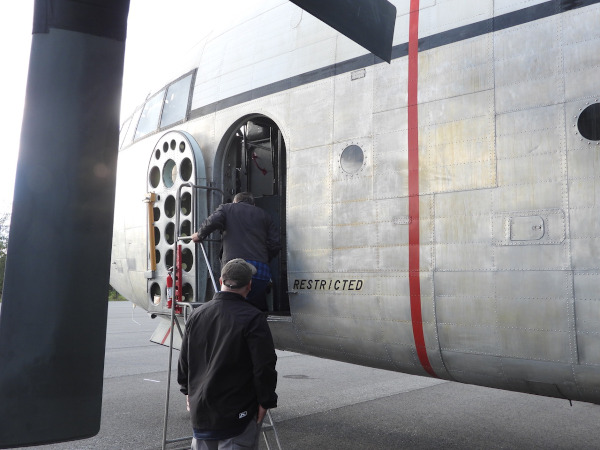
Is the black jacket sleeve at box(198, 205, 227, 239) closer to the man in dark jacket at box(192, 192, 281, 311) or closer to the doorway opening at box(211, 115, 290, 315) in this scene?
the man in dark jacket at box(192, 192, 281, 311)

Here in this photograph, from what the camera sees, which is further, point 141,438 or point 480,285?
point 141,438

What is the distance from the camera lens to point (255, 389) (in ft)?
11.1

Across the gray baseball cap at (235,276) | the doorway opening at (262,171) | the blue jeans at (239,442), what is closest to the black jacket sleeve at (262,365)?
the blue jeans at (239,442)

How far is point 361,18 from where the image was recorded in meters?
3.54

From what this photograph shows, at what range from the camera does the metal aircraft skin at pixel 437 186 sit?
3.73 meters

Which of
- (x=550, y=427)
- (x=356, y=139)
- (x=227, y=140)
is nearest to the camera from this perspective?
(x=356, y=139)

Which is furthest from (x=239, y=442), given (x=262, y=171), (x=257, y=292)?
(x=262, y=171)

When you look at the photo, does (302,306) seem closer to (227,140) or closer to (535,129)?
(227,140)

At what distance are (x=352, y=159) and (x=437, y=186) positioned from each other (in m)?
0.84

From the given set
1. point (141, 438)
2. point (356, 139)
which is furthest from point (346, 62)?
point (141, 438)

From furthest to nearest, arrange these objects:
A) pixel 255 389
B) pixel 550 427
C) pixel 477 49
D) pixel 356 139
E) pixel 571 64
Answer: pixel 550 427, pixel 356 139, pixel 477 49, pixel 571 64, pixel 255 389

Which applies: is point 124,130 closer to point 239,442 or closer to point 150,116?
point 150,116

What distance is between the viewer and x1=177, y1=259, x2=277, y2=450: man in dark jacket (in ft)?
10.9

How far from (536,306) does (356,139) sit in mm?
1960
